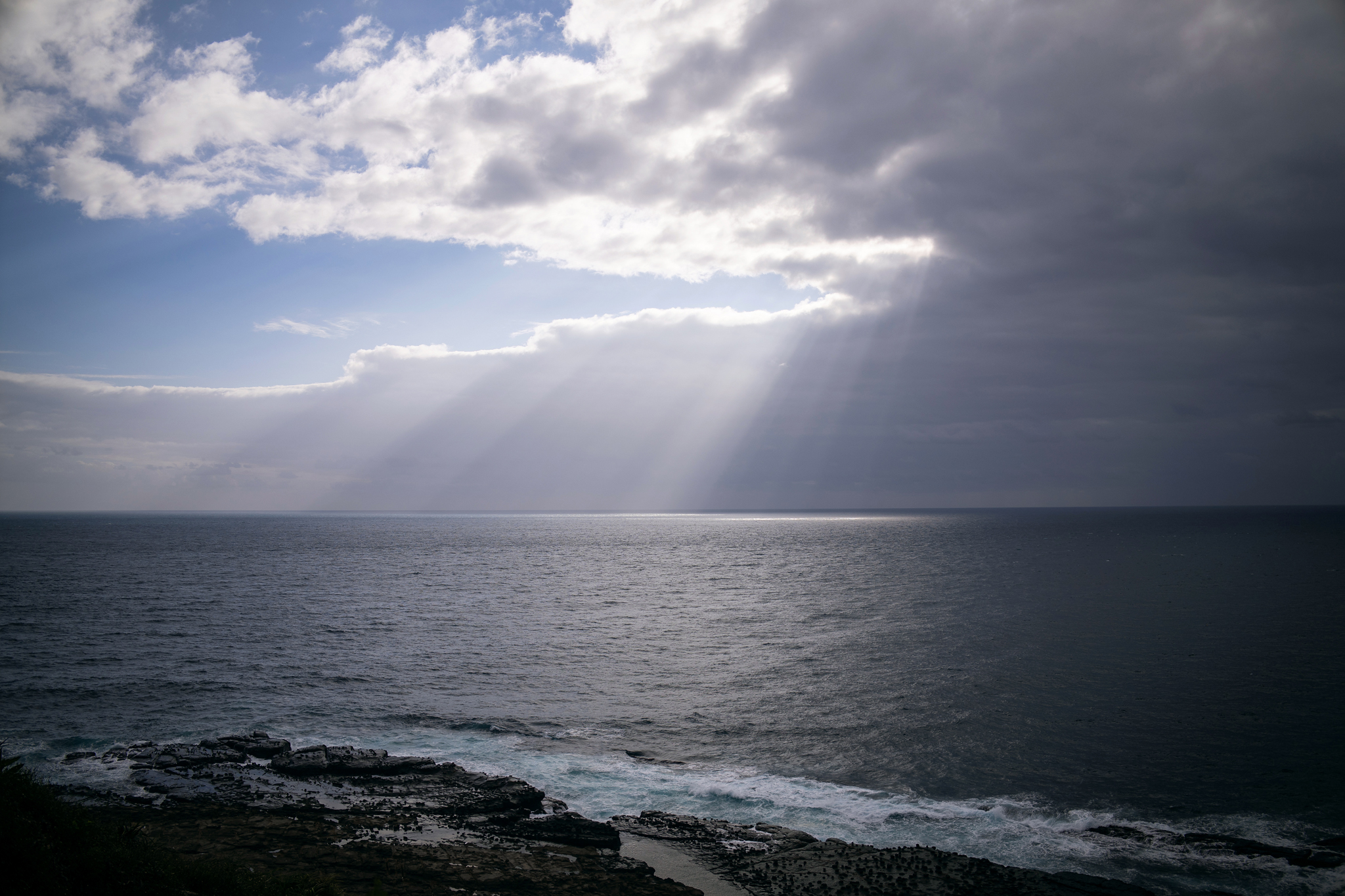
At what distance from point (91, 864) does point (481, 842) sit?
11213mm

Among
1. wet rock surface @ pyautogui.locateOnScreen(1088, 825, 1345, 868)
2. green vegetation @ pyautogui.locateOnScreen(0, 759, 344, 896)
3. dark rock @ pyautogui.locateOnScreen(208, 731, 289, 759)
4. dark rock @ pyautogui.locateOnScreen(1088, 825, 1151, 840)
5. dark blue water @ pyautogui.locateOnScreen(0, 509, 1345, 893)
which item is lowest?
dark blue water @ pyautogui.locateOnScreen(0, 509, 1345, 893)

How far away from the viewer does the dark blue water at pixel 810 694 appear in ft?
85.5

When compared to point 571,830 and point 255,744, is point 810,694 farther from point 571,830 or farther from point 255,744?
point 255,744

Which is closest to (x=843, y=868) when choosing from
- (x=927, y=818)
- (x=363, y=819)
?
(x=927, y=818)

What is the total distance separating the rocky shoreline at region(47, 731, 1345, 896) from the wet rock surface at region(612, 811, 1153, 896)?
2.1 inches

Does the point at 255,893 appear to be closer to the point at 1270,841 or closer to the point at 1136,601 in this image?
the point at 1270,841

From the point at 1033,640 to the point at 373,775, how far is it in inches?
2035

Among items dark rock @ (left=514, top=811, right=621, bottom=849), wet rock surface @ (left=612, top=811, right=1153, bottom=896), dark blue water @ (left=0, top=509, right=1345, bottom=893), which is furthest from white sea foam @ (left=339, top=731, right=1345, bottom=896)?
dark rock @ (left=514, top=811, right=621, bottom=849)

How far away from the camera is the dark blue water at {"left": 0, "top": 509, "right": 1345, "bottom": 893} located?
26.0 metres

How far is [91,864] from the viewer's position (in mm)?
14586

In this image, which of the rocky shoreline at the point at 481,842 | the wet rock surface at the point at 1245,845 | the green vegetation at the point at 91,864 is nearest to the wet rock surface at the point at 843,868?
the rocky shoreline at the point at 481,842

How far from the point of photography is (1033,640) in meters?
56.5

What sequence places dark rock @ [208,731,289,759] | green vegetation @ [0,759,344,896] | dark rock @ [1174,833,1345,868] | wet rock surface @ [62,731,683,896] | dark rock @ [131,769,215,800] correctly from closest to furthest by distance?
green vegetation @ [0,759,344,896] → wet rock surface @ [62,731,683,896] → dark rock @ [1174,833,1345,868] → dark rock @ [131,769,215,800] → dark rock @ [208,731,289,759]

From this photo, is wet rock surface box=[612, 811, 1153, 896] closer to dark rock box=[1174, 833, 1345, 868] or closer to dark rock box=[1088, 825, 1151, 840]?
dark rock box=[1088, 825, 1151, 840]
